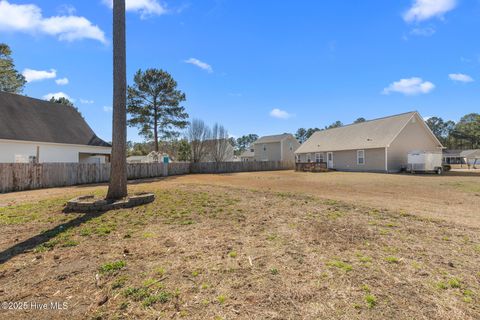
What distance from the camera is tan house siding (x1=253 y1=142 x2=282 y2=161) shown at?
1624 inches

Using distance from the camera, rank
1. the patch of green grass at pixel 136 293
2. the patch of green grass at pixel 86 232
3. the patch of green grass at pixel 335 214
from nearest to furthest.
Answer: the patch of green grass at pixel 136 293
the patch of green grass at pixel 86 232
the patch of green grass at pixel 335 214

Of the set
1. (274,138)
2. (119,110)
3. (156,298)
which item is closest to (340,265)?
(156,298)

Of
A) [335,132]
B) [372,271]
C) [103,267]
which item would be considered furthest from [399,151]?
[103,267]

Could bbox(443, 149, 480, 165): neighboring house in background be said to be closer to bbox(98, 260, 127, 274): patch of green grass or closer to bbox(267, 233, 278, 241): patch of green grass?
bbox(267, 233, 278, 241): patch of green grass

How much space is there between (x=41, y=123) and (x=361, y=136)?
29.9m

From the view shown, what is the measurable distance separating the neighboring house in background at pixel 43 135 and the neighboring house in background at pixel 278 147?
84.4ft

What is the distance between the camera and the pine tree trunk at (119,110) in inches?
282

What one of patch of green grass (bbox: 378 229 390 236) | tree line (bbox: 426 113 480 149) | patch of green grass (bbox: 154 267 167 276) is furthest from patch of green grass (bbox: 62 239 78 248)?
tree line (bbox: 426 113 480 149)

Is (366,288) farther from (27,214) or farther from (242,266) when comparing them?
(27,214)

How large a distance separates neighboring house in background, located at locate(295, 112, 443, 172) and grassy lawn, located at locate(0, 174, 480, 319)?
2102 cm

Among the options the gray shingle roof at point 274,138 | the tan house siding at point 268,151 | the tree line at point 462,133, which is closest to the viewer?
the tan house siding at point 268,151

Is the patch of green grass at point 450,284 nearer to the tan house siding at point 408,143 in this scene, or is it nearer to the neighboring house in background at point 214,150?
the tan house siding at point 408,143

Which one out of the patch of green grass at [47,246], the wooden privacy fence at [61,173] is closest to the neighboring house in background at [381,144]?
the wooden privacy fence at [61,173]

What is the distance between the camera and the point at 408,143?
25.0 metres
